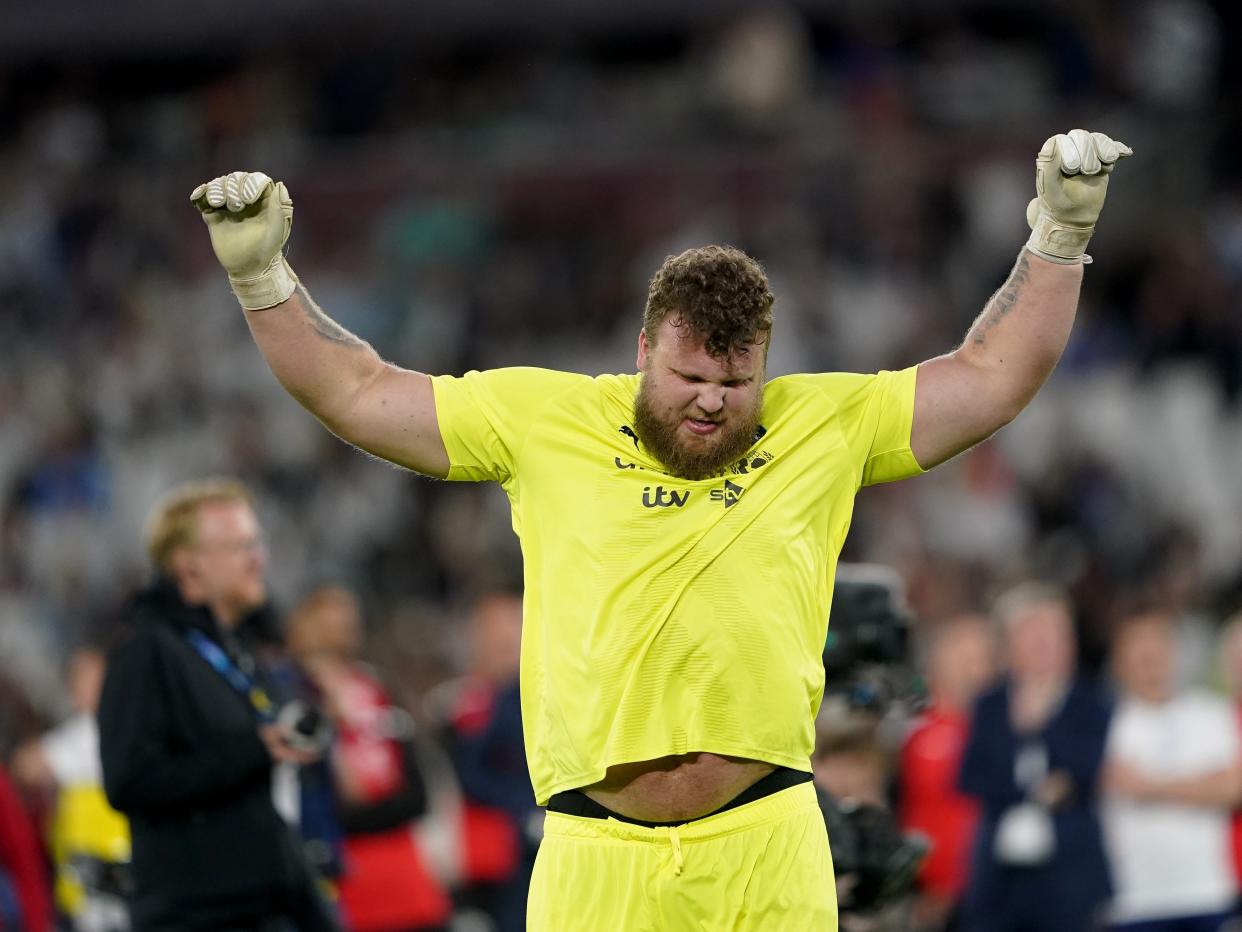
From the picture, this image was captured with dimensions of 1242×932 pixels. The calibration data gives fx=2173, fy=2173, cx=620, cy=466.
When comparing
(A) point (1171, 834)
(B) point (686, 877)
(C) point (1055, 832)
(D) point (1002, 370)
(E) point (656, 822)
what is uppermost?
(D) point (1002, 370)

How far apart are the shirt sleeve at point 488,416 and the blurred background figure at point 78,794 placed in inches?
179

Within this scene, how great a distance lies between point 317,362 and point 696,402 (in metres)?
0.84

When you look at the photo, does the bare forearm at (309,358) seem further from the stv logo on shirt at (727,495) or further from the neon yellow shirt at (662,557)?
the stv logo on shirt at (727,495)

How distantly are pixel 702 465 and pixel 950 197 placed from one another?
12488mm

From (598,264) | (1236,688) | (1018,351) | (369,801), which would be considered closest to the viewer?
(1018,351)

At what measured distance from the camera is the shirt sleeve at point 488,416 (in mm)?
4781

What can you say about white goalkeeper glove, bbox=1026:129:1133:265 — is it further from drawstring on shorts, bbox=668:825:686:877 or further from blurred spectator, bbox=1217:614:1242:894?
blurred spectator, bbox=1217:614:1242:894

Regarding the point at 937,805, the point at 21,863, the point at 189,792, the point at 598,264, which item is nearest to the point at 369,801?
the point at 21,863

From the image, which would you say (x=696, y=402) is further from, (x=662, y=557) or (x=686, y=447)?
(x=662, y=557)

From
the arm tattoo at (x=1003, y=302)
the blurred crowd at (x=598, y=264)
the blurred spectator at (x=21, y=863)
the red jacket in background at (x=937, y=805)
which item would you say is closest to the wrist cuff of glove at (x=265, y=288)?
the arm tattoo at (x=1003, y=302)

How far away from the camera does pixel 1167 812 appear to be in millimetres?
9586

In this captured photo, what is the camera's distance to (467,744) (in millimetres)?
10609

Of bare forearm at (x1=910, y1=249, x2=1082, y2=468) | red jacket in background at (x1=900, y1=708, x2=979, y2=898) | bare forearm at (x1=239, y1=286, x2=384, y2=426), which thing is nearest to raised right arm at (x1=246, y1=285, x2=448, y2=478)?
bare forearm at (x1=239, y1=286, x2=384, y2=426)

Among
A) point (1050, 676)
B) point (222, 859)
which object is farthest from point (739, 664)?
point (1050, 676)
